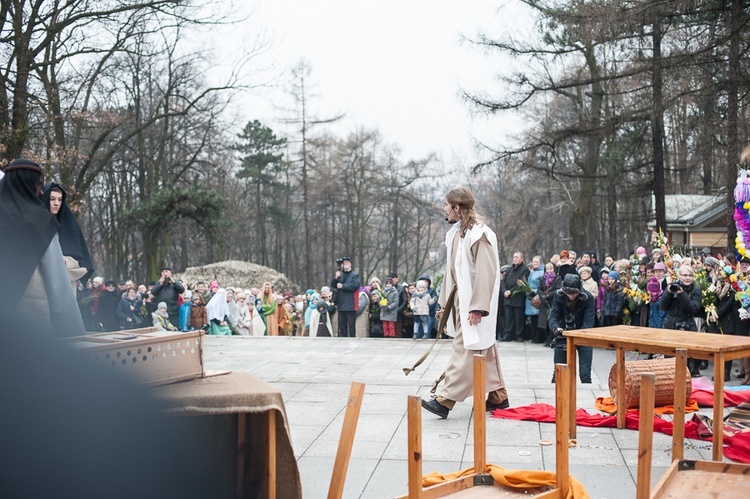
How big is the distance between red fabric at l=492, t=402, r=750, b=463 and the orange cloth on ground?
21cm

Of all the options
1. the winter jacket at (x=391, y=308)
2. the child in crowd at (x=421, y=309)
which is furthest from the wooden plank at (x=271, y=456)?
the winter jacket at (x=391, y=308)

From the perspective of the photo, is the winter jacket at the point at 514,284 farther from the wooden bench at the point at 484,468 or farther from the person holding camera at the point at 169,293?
the wooden bench at the point at 484,468

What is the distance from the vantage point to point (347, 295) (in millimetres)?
16578

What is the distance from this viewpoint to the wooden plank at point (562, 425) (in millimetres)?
3701

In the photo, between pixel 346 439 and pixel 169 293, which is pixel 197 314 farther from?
pixel 346 439

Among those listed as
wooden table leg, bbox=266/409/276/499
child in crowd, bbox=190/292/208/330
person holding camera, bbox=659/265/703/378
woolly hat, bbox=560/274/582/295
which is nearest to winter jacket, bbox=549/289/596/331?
woolly hat, bbox=560/274/582/295

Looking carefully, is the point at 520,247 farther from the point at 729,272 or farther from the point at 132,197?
the point at 729,272

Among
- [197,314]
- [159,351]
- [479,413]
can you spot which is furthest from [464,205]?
[197,314]

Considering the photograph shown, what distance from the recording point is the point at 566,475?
3.92 meters

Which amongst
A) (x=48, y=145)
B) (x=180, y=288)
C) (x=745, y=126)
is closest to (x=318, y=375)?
(x=180, y=288)

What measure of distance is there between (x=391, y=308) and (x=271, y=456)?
13234 millimetres

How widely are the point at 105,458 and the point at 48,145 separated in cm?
2104

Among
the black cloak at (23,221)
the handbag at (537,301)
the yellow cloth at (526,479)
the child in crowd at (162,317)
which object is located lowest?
the yellow cloth at (526,479)

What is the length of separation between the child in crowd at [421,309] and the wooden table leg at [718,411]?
34.2ft
